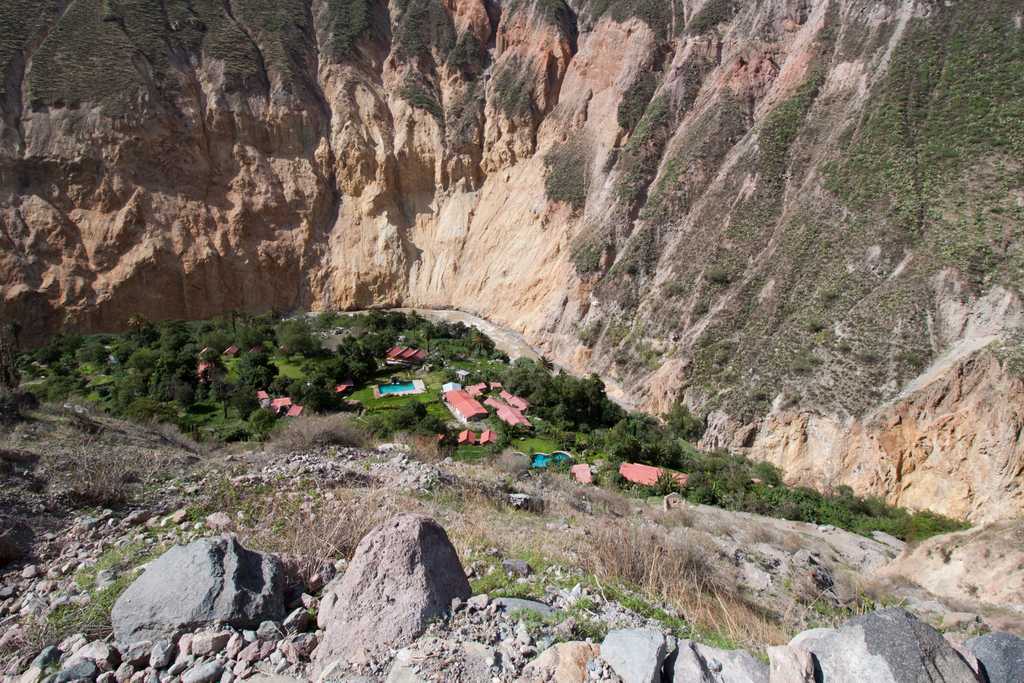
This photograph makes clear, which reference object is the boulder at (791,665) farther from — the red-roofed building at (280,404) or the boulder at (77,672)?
the red-roofed building at (280,404)

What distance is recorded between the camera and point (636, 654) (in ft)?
10.5

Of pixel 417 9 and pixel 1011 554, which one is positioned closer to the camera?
pixel 1011 554

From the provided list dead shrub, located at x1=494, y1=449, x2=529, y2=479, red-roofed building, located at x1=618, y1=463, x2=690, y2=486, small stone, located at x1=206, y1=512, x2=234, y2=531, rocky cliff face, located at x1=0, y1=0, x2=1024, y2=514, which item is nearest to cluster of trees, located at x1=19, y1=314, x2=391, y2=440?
rocky cliff face, located at x1=0, y1=0, x2=1024, y2=514

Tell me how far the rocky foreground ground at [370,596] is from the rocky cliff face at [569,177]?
16571 mm

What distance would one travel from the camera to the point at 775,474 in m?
20.8

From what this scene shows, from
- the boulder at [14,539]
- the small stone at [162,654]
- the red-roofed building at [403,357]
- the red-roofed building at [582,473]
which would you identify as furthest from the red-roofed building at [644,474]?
the small stone at [162,654]

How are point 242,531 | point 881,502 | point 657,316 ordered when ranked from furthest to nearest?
point 657,316 < point 881,502 < point 242,531

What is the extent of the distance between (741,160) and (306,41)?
1494 inches

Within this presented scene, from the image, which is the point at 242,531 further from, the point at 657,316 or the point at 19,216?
the point at 19,216

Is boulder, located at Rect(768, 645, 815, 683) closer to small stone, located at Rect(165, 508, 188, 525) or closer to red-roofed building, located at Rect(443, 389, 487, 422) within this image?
Answer: small stone, located at Rect(165, 508, 188, 525)

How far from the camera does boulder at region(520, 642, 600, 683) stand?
3.13 metres

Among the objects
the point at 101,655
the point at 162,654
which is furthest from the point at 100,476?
the point at 162,654

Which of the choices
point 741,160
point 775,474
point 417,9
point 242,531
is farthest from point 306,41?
point 242,531

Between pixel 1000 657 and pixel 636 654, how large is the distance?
242 centimetres
